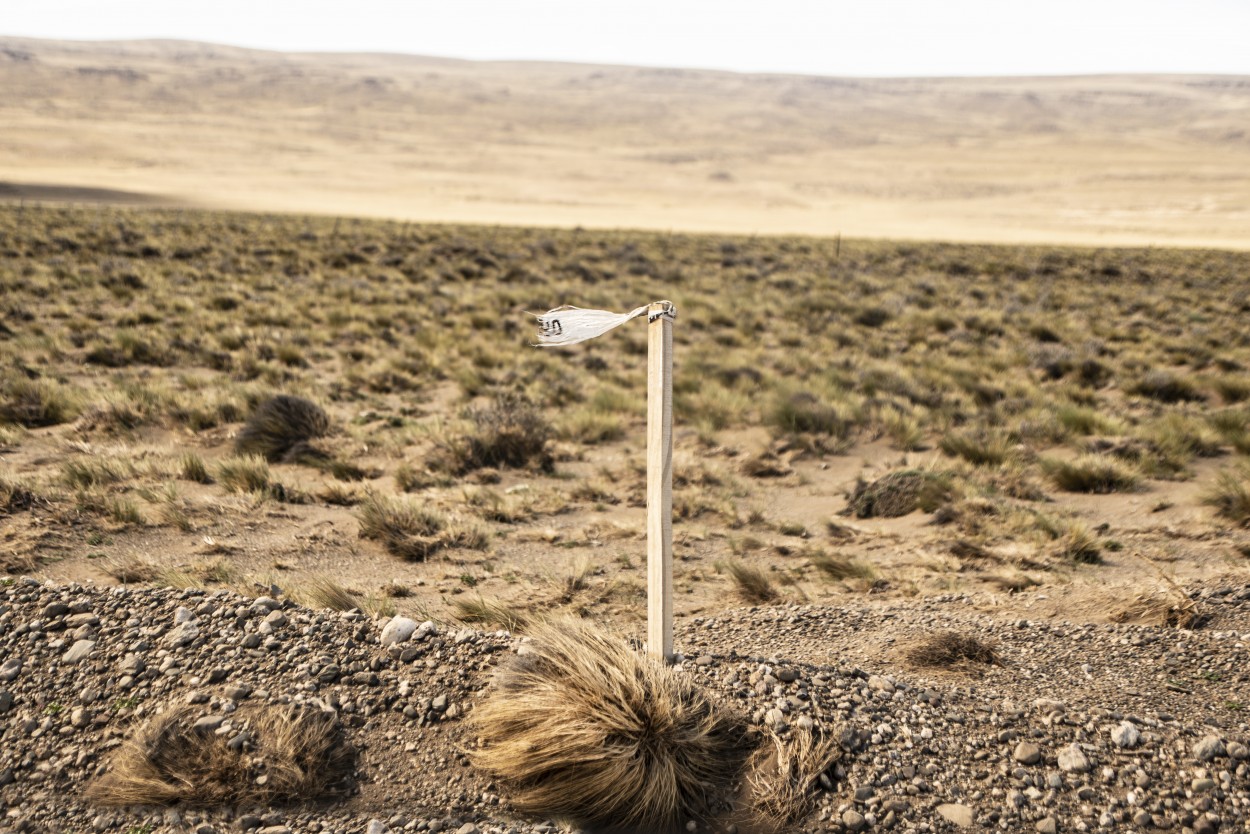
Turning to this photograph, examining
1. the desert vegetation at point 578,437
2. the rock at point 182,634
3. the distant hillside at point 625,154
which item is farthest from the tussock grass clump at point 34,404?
the distant hillside at point 625,154

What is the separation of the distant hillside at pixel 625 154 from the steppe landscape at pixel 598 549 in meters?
33.1

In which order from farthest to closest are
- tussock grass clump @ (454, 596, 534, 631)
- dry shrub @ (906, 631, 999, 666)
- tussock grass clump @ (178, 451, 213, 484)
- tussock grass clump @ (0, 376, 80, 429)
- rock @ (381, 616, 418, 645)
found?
tussock grass clump @ (0, 376, 80, 429)
tussock grass clump @ (178, 451, 213, 484)
tussock grass clump @ (454, 596, 534, 631)
dry shrub @ (906, 631, 999, 666)
rock @ (381, 616, 418, 645)

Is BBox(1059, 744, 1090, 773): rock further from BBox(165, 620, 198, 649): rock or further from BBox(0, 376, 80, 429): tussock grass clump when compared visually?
BBox(0, 376, 80, 429): tussock grass clump

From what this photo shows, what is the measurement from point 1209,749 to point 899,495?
4.40 metres

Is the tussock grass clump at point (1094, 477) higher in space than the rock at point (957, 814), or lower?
lower

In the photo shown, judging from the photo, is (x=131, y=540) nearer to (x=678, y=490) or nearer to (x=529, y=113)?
(x=678, y=490)

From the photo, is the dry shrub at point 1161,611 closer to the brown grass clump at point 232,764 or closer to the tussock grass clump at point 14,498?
the brown grass clump at point 232,764

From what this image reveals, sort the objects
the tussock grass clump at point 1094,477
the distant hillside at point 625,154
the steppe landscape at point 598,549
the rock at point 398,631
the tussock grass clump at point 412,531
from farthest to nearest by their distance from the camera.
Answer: the distant hillside at point 625,154
the tussock grass clump at point 1094,477
the tussock grass clump at point 412,531
the rock at point 398,631
the steppe landscape at point 598,549

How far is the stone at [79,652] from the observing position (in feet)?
13.8

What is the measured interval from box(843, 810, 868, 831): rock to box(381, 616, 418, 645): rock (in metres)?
2.14

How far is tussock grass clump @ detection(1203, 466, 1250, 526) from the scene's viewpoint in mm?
7758

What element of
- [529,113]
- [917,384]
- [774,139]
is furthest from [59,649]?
[529,113]

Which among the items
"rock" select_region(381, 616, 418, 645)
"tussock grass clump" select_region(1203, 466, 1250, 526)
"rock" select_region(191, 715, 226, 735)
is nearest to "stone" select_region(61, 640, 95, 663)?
"rock" select_region(191, 715, 226, 735)

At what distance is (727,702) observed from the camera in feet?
13.1
